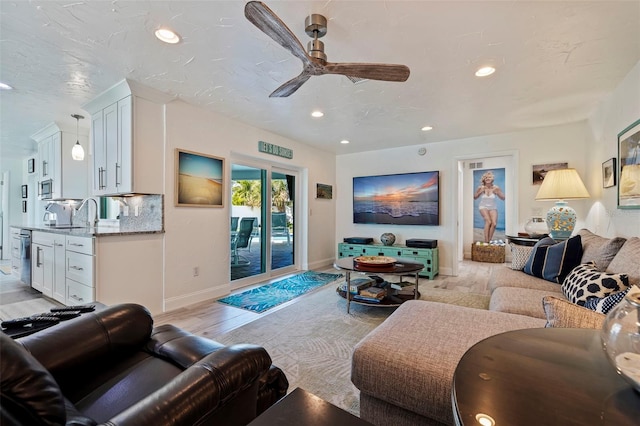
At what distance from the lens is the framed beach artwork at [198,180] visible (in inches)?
129

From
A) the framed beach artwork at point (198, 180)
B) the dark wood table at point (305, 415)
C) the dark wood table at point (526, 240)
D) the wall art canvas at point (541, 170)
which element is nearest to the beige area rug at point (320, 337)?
the dark wood table at point (526, 240)

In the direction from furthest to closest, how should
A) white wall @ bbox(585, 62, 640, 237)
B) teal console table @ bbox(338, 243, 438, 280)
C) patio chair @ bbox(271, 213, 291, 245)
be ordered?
patio chair @ bbox(271, 213, 291, 245)
teal console table @ bbox(338, 243, 438, 280)
white wall @ bbox(585, 62, 640, 237)

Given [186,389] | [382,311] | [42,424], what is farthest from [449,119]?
[42,424]

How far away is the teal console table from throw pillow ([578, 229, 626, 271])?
223cm

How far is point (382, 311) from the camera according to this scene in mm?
3131

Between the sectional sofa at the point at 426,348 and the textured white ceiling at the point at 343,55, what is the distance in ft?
5.10

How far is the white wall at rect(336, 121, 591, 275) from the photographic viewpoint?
12.9ft

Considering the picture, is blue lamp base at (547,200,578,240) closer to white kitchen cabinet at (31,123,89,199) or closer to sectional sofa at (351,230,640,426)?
sectional sofa at (351,230,640,426)

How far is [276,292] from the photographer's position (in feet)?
12.6

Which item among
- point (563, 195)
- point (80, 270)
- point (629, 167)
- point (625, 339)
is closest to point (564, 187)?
point (563, 195)

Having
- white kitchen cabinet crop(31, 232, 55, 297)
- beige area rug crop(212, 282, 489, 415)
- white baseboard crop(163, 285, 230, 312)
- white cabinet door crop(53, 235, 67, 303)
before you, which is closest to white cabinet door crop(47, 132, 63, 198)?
white kitchen cabinet crop(31, 232, 55, 297)

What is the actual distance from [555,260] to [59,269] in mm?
5120

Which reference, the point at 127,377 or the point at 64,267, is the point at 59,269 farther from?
the point at 127,377

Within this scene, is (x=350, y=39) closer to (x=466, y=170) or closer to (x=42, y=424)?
(x=42, y=424)
